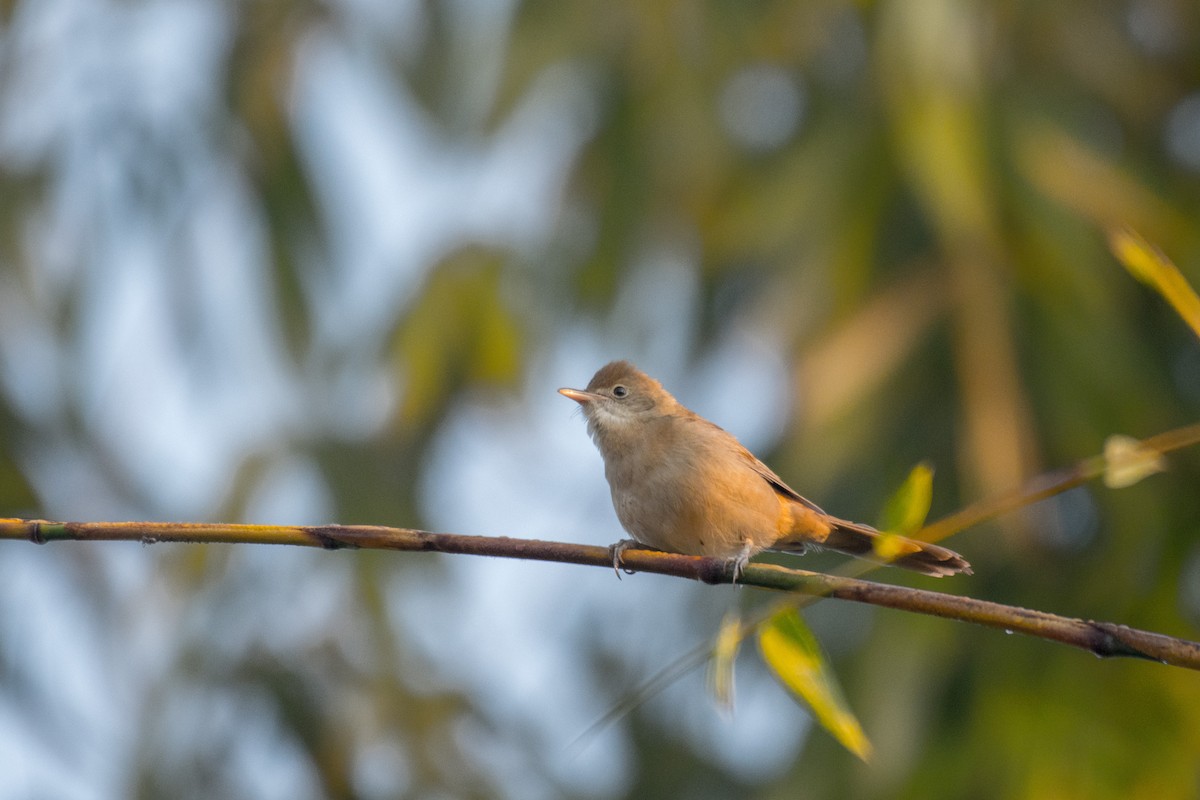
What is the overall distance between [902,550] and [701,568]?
0.40 metres

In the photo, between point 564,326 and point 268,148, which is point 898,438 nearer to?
point 564,326

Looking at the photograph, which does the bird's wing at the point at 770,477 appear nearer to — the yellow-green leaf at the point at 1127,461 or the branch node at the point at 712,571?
the branch node at the point at 712,571

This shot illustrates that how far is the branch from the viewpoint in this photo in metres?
1.47

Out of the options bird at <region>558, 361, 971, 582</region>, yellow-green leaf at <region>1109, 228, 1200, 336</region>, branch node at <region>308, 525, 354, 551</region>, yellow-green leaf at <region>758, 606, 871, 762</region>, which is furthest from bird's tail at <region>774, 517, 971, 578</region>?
branch node at <region>308, 525, 354, 551</region>

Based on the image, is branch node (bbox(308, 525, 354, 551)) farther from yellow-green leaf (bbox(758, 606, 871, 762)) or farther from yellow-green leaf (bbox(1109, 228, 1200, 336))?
yellow-green leaf (bbox(1109, 228, 1200, 336))

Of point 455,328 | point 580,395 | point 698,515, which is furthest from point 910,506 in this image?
point 455,328

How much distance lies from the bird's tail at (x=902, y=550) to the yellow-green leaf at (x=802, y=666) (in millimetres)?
117

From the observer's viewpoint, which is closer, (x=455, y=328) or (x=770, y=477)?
(x=770, y=477)

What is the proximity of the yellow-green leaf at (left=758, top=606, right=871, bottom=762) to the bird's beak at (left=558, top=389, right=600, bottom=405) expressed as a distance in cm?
275

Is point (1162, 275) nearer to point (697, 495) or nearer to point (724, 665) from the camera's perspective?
point (724, 665)

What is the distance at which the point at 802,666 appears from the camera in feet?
4.99

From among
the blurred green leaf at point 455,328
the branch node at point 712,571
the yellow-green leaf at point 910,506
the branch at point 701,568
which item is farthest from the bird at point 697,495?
the yellow-green leaf at point 910,506

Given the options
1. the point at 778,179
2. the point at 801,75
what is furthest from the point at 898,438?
the point at 801,75

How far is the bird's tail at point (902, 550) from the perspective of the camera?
3.33 m
